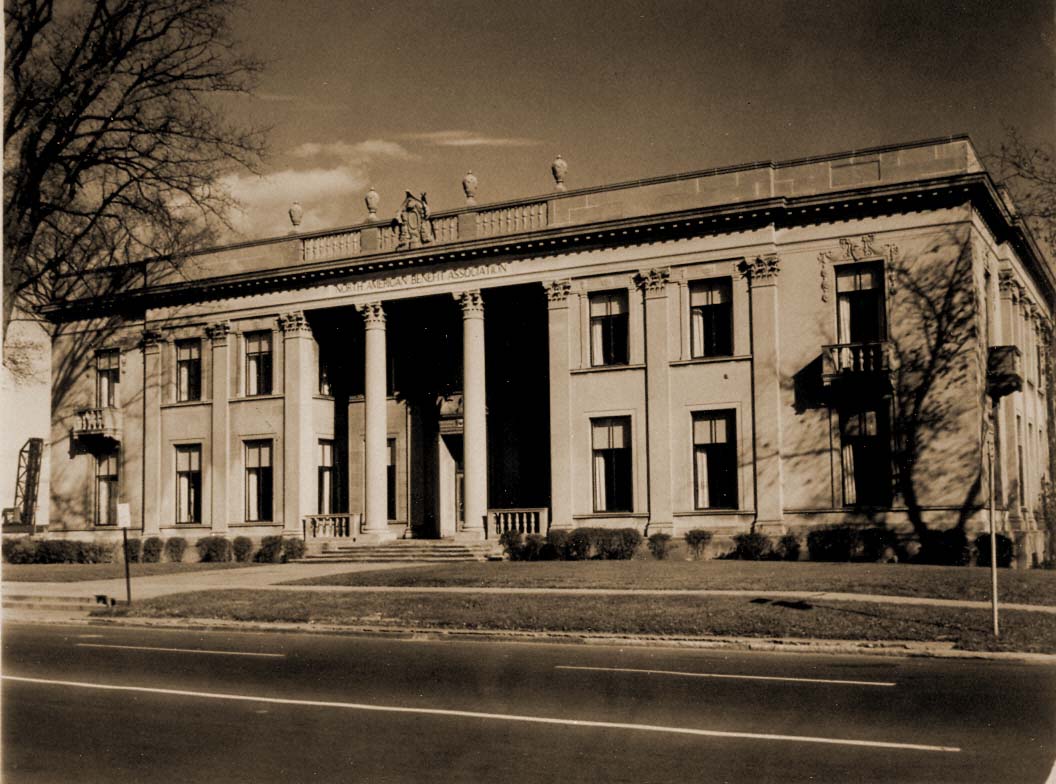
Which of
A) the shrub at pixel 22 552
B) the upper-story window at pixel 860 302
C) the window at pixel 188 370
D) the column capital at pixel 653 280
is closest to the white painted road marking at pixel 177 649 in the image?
the column capital at pixel 653 280

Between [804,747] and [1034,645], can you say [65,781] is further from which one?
[1034,645]

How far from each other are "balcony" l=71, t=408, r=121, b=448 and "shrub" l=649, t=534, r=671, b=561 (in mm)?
22279

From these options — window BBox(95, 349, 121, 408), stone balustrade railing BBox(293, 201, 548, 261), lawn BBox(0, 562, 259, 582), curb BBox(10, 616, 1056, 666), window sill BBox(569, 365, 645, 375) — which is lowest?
lawn BBox(0, 562, 259, 582)

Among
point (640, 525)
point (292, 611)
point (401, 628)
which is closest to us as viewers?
point (401, 628)

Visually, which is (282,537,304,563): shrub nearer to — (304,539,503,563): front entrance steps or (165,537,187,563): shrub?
(304,539,503,563): front entrance steps

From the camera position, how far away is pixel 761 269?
31.9 m

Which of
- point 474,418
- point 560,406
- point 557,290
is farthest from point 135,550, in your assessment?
point 557,290

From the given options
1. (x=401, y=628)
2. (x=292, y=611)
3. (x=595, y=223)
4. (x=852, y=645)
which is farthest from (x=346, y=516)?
(x=852, y=645)

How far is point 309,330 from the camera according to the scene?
39500 mm

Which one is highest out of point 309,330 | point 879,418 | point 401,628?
point 309,330

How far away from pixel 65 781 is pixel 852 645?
11.2 m

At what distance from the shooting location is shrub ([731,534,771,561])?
1206 inches

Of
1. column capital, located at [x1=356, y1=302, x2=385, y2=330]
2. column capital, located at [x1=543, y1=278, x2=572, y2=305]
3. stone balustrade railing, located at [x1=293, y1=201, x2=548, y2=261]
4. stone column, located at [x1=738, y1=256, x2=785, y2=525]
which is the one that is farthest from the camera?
column capital, located at [x1=356, y1=302, x2=385, y2=330]

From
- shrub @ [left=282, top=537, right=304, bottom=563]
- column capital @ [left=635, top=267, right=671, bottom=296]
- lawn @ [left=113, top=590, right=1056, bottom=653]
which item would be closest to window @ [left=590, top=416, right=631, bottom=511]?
column capital @ [left=635, top=267, right=671, bottom=296]
